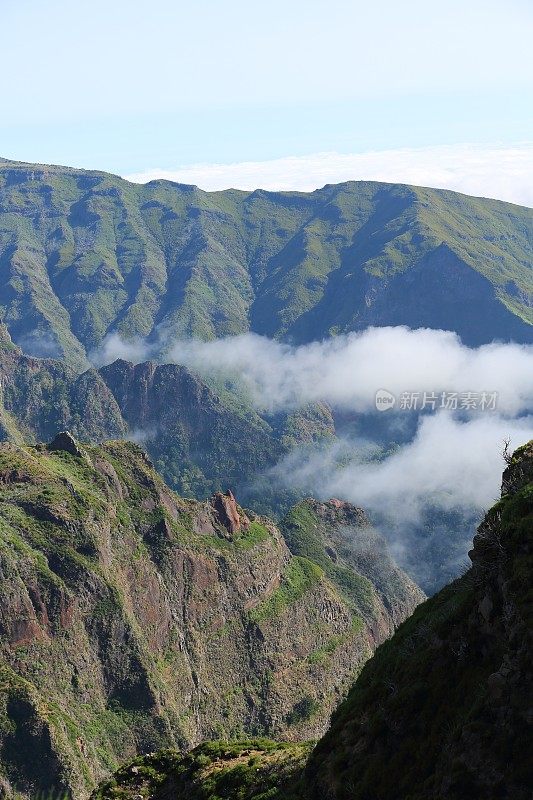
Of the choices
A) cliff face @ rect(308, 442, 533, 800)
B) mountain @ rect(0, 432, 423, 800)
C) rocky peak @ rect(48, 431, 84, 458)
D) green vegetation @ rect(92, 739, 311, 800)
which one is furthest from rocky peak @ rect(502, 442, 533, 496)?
rocky peak @ rect(48, 431, 84, 458)

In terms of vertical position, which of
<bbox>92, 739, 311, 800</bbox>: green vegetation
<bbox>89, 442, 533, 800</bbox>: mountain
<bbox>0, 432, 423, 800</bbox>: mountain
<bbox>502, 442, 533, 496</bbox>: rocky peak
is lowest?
<bbox>0, 432, 423, 800</bbox>: mountain

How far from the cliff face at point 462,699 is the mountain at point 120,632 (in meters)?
85.7

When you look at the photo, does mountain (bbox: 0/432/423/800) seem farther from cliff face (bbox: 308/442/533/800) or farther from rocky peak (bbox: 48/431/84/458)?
cliff face (bbox: 308/442/533/800)

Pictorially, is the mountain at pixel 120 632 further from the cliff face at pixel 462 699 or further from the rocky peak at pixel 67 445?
the cliff face at pixel 462 699

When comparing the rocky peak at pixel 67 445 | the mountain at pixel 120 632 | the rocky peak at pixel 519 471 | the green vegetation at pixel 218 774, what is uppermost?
the rocky peak at pixel 519 471

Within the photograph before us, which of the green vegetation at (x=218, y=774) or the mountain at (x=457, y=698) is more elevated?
the mountain at (x=457, y=698)

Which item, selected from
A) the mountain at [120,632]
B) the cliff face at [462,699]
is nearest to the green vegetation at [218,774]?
the cliff face at [462,699]

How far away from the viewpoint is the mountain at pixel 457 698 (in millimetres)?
39031

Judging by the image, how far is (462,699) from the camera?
4409 cm

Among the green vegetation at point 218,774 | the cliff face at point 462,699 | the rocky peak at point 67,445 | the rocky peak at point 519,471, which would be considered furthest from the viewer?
the rocky peak at point 67,445

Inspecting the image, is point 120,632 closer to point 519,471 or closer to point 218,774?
point 218,774

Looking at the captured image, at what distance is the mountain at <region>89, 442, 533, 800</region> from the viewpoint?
39.0 metres

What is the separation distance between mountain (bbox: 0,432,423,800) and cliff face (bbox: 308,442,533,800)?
85.7 metres

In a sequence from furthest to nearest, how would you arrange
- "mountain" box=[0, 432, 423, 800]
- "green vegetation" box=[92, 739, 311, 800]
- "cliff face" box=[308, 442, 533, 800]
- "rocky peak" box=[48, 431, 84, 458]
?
"rocky peak" box=[48, 431, 84, 458], "mountain" box=[0, 432, 423, 800], "green vegetation" box=[92, 739, 311, 800], "cliff face" box=[308, 442, 533, 800]
